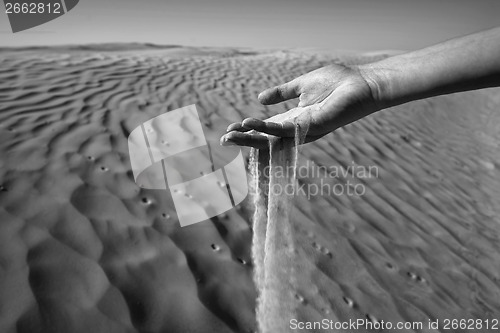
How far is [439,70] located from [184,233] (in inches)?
73.3

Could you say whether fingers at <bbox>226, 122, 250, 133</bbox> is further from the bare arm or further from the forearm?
the forearm

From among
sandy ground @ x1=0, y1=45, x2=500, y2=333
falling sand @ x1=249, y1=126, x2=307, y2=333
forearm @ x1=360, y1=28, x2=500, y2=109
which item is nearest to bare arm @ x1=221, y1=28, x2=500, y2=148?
forearm @ x1=360, y1=28, x2=500, y2=109

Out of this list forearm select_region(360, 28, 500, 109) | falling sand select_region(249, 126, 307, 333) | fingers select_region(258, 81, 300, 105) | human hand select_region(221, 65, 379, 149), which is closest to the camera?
forearm select_region(360, 28, 500, 109)

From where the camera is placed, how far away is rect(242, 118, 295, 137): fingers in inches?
79.2

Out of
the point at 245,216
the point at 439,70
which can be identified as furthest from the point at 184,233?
the point at 439,70

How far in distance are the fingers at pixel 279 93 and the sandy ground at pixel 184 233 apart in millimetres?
956

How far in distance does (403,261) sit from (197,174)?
6.10 ft

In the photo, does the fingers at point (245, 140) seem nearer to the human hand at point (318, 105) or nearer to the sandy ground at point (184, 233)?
the human hand at point (318, 105)

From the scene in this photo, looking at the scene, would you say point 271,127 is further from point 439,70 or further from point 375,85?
point 439,70

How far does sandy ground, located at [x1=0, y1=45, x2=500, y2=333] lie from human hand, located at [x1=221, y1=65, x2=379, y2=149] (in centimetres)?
89

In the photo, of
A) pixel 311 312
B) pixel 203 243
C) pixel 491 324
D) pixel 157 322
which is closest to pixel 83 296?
pixel 157 322

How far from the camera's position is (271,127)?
7.07 feet

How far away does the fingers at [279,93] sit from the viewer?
2676mm

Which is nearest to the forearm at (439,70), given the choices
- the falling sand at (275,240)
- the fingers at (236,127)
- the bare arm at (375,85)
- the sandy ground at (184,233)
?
the bare arm at (375,85)
